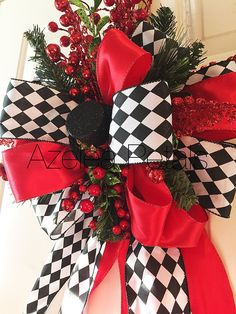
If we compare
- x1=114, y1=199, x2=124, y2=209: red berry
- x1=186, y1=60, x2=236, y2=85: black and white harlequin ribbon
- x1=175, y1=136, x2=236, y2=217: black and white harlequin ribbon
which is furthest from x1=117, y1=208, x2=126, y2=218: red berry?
x1=186, y1=60, x2=236, y2=85: black and white harlequin ribbon

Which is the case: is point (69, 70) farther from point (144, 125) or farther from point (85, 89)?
point (144, 125)

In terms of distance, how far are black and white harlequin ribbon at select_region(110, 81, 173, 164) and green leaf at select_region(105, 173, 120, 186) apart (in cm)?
6

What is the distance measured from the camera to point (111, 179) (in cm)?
44

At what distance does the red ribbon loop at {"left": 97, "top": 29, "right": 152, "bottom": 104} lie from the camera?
39 cm

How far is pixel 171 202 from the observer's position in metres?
0.40

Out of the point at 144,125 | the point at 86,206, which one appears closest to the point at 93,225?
the point at 86,206

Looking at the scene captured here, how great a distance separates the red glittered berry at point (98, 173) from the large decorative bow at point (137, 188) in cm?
4

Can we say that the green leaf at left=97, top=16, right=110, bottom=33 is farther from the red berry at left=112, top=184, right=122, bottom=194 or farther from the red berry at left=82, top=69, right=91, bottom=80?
the red berry at left=112, top=184, right=122, bottom=194

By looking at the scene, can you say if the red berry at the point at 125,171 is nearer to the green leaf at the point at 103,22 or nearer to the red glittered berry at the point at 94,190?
the red glittered berry at the point at 94,190

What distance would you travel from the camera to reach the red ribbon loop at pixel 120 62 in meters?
0.39

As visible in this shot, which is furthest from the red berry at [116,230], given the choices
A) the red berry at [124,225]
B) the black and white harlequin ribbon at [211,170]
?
the black and white harlequin ribbon at [211,170]

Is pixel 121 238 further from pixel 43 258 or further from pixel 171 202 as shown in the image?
pixel 43 258

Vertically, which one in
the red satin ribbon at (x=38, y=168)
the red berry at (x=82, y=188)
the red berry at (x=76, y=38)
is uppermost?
the red berry at (x=76, y=38)

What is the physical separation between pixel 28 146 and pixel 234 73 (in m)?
0.30
